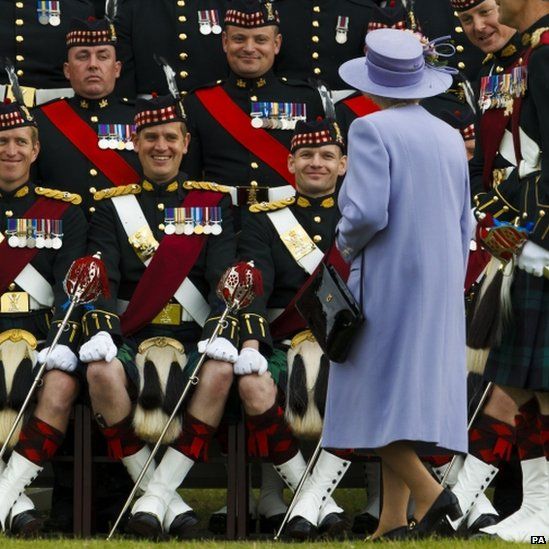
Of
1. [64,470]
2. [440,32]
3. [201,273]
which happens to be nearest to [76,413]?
[64,470]

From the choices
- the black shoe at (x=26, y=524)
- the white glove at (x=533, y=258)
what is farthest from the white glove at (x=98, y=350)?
the white glove at (x=533, y=258)

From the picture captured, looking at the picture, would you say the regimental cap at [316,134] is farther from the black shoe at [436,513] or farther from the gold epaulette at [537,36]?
the black shoe at [436,513]

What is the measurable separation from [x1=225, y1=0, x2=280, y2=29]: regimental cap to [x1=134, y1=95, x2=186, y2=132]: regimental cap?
703 mm

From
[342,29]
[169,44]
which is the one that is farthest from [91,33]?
[342,29]

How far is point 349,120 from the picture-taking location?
10.1m

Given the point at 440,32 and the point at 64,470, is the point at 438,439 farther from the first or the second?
the point at 440,32

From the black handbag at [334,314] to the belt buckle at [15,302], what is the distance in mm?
2422

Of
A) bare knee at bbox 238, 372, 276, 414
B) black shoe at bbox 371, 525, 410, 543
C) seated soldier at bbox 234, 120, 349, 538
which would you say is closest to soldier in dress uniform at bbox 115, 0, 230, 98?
seated soldier at bbox 234, 120, 349, 538

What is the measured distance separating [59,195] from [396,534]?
10.5 ft

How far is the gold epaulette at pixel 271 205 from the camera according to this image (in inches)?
377

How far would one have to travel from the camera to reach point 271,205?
31.4ft

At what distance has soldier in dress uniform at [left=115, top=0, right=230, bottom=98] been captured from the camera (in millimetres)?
10523

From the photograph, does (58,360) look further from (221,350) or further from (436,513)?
(436,513)

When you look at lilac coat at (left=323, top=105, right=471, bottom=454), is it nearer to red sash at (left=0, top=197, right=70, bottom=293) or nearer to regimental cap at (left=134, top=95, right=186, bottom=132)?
regimental cap at (left=134, top=95, right=186, bottom=132)
